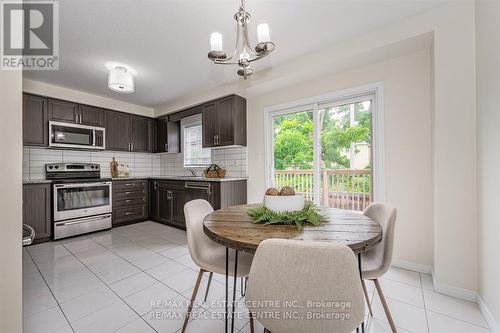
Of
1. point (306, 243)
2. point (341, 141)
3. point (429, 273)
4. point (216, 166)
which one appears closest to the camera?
point (306, 243)

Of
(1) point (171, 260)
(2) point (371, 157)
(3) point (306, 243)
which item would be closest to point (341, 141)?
(2) point (371, 157)

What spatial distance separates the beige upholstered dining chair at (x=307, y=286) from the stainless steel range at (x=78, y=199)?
12.3 ft

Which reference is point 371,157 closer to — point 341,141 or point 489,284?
point 341,141

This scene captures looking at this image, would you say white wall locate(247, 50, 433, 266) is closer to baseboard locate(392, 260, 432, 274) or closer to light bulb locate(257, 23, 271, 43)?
baseboard locate(392, 260, 432, 274)

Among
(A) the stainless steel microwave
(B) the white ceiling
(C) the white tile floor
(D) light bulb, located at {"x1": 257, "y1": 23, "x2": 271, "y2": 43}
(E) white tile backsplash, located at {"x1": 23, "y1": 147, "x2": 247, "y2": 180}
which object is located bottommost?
(C) the white tile floor

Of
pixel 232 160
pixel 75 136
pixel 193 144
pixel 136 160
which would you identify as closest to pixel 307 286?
pixel 232 160

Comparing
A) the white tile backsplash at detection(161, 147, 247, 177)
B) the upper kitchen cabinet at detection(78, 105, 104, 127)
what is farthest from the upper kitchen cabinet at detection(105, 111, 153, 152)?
the white tile backsplash at detection(161, 147, 247, 177)

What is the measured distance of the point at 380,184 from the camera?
2486mm

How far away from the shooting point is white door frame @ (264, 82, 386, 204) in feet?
8.14

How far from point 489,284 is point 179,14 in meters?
3.23

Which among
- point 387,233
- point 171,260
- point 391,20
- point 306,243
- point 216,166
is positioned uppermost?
point 391,20

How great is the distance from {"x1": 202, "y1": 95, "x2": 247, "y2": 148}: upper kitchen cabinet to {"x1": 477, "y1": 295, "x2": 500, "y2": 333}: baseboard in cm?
305

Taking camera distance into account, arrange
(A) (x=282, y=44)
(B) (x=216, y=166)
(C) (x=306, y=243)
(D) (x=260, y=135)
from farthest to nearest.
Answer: (B) (x=216, y=166) < (D) (x=260, y=135) < (A) (x=282, y=44) < (C) (x=306, y=243)

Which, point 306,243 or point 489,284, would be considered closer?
point 306,243
